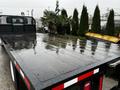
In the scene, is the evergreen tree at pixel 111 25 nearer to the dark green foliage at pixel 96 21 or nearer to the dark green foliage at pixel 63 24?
the dark green foliage at pixel 96 21

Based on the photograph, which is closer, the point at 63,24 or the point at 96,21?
the point at 96,21

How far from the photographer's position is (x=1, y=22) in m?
5.75

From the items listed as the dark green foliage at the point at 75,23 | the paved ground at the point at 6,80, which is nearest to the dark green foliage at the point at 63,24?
the dark green foliage at the point at 75,23

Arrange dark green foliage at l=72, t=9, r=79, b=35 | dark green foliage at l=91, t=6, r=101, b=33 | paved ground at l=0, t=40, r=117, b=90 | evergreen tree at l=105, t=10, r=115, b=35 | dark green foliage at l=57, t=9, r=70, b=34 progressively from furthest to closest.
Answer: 1. dark green foliage at l=72, t=9, r=79, b=35
2. dark green foliage at l=57, t=9, r=70, b=34
3. dark green foliage at l=91, t=6, r=101, b=33
4. evergreen tree at l=105, t=10, r=115, b=35
5. paved ground at l=0, t=40, r=117, b=90

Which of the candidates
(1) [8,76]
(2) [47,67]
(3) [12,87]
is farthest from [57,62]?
(1) [8,76]

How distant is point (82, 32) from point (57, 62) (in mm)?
14312

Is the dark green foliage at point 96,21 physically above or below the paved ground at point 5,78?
above

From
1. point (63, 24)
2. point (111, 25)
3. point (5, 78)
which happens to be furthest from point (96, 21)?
point (5, 78)

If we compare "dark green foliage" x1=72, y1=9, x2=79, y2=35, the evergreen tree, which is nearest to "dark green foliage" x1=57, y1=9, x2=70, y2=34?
"dark green foliage" x1=72, y1=9, x2=79, y2=35

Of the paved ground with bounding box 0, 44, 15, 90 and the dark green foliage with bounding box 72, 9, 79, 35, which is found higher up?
the dark green foliage with bounding box 72, 9, 79, 35

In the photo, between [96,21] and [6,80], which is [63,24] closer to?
[96,21]

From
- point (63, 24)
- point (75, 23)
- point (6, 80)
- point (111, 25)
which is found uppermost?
point (75, 23)

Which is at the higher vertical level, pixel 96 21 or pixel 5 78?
pixel 96 21

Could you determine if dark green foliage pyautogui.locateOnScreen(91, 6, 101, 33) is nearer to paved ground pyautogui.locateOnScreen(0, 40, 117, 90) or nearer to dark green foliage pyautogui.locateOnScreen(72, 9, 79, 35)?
dark green foliage pyautogui.locateOnScreen(72, 9, 79, 35)
